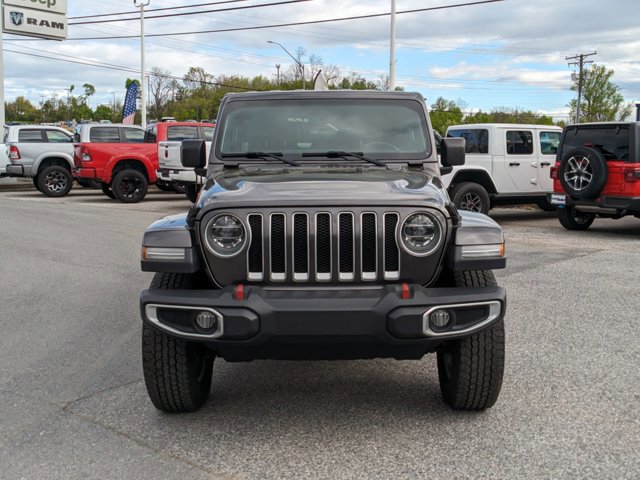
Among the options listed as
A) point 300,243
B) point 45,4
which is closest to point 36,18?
point 45,4

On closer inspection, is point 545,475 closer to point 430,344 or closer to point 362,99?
point 430,344

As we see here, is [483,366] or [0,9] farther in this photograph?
[0,9]

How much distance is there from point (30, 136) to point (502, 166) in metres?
13.0

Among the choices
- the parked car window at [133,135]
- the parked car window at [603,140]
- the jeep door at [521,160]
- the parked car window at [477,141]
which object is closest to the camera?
the parked car window at [603,140]

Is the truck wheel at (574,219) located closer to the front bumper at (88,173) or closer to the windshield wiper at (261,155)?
the windshield wiper at (261,155)

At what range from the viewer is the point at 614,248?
11.0 m

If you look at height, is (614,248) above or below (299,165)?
below

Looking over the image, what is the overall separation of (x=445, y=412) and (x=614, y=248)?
312 inches

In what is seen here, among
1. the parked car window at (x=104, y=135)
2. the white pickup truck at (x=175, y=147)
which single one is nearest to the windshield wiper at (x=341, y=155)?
the white pickup truck at (x=175, y=147)

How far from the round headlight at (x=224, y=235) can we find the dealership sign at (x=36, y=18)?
27.0m

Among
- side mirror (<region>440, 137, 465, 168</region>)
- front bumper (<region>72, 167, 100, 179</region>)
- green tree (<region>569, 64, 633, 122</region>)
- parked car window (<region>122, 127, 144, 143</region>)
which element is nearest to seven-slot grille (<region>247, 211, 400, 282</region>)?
side mirror (<region>440, 137, 465, 168</region>)

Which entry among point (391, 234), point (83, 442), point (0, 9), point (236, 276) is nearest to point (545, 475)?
point (391, 234)

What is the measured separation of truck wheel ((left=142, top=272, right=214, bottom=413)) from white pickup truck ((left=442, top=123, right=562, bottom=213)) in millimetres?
9901

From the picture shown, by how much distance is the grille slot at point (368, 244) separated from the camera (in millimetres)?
3613
